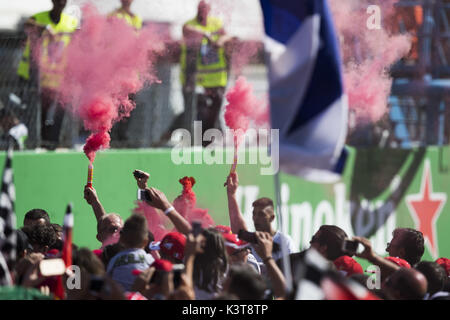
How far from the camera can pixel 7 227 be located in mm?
4734

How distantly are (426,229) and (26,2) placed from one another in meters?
5.42

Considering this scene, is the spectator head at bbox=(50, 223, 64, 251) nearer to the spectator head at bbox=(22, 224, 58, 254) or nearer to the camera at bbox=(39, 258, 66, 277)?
the spectator head at bbox=(22, 224, 58, 254)

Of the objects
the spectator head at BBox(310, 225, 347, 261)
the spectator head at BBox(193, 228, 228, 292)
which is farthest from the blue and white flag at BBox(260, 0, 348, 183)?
the spectator head at BBox(310, 225, 347, 261)

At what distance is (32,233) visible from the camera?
588 cm

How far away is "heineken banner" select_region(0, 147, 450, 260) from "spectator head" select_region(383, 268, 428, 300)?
4.00m

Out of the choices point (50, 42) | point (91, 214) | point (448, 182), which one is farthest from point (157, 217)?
point (448, 182)

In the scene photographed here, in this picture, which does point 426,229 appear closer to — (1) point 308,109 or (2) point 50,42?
(2) point 50,42

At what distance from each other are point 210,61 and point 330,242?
3709mm

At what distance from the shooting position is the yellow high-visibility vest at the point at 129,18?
8.25 m

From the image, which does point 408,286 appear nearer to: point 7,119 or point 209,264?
point 209,264

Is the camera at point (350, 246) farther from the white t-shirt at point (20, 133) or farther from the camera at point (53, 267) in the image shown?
the white t-shirt at point (20, 133)

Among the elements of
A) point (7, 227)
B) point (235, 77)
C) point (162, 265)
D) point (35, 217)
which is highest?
point (235, 77)

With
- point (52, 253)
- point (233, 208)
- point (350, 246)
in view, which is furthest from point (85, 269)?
point (233, 208)

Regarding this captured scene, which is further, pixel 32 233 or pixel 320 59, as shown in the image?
pixel 32 233
